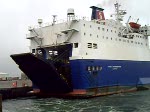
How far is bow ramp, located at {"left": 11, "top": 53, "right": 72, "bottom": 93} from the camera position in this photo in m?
23.4

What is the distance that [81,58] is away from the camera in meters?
24.6

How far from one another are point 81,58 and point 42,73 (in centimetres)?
346

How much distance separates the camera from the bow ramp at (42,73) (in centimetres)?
2338

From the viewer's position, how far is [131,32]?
104ft

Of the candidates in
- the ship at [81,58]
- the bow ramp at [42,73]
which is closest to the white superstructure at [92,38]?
the ship at [81,58]

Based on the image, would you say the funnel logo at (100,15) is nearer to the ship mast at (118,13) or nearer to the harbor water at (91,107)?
the ship mast at (118,13)

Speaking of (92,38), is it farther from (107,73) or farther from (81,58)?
(107,73)

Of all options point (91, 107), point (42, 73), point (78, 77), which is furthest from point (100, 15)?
point (91, 107)

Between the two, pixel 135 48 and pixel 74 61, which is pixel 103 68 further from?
pixel 135 48

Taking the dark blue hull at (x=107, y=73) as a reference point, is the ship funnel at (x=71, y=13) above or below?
above

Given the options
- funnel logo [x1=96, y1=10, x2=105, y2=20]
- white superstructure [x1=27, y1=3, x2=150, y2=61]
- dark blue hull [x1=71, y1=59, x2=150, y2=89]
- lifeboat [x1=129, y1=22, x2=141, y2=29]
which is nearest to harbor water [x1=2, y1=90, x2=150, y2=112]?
dark blue hull [x1=71, y1=59, x2=150, y2=89]

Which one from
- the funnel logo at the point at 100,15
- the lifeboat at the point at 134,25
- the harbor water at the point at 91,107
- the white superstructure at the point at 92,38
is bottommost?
the harbor water at the point at 91,107

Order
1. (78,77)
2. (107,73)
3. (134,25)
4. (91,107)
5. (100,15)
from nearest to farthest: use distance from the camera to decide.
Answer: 1. (91,107)
2. (78,77)
3. (107,73)
4. (100,15)
5. (134,25)

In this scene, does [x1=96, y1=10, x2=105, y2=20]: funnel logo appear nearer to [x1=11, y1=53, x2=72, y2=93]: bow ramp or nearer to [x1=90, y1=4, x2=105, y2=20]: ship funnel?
[x1=90, y1=4, x2=105, y2=20]: ship funnel
